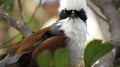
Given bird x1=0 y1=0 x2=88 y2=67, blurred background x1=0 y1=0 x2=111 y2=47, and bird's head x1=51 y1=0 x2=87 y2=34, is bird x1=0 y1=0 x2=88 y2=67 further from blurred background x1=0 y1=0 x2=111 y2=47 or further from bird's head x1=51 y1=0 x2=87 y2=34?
blurred background x1=0 y1=0 x2=111 y2=47

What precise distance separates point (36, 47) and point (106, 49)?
20.9 inches

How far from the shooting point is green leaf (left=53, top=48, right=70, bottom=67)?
93 cm

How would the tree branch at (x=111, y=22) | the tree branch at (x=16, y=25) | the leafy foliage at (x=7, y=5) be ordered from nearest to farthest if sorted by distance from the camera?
the tree branch at (x=111, y=22) < the tree branch at (x=16, y=25) < the leafy foliage at (x=7, y=5)

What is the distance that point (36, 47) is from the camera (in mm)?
1467

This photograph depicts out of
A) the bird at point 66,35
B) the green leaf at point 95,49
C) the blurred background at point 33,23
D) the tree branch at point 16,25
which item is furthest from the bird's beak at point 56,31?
the green leaf at point 95,49

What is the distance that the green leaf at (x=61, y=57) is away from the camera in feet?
3.06

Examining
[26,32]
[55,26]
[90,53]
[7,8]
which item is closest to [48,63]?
[90,53]

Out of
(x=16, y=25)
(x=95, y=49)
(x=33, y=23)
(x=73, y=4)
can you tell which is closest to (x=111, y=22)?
(x=73, y=4)

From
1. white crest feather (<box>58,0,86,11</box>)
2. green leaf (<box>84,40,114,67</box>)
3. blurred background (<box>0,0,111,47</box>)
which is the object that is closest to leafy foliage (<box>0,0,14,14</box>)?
blurred background (<box>0,0,111,47</box>)

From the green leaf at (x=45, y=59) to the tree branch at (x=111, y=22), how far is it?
0.26 metres

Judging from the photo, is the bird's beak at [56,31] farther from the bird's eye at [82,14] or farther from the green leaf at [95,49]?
the green leaf at [95,49]

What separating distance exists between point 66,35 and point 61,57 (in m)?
0.66

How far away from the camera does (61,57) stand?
931mm

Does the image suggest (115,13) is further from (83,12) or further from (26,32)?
(26,32)
